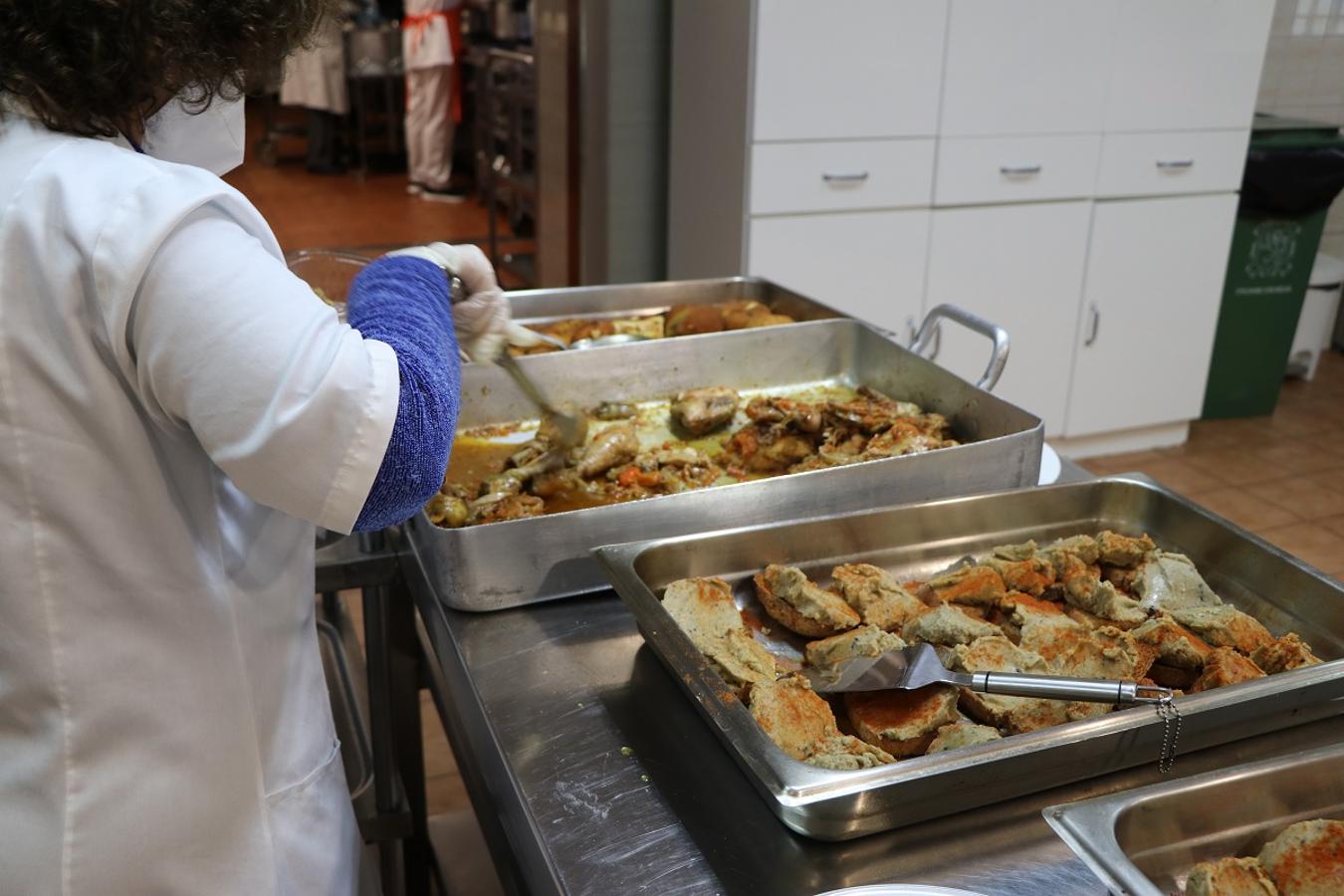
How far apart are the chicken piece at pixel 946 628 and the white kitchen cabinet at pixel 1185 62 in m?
2.75

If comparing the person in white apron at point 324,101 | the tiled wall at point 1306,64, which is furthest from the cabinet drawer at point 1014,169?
the person in white apron at point 324,101

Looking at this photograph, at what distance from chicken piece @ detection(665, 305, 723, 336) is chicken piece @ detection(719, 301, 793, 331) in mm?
16

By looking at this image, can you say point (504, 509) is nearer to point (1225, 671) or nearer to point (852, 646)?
point (852, 646)

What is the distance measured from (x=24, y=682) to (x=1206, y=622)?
38.5 inches

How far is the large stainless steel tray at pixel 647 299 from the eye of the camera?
209 cm

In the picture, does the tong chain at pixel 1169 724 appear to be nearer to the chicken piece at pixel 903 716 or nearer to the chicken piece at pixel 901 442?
the chicken piece at pixel 903 716

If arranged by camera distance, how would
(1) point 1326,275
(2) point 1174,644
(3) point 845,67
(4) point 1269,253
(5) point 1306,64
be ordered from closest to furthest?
(2) point 1174,644 < (3) point 845,67 < (4) point 1269,253 < (1) point 1326,275 < (5) point 1306,64

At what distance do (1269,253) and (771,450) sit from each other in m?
3.09

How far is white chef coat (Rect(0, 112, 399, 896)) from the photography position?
2.32 feet

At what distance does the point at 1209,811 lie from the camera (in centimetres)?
81

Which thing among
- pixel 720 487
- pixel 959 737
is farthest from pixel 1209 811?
pixel 720 487

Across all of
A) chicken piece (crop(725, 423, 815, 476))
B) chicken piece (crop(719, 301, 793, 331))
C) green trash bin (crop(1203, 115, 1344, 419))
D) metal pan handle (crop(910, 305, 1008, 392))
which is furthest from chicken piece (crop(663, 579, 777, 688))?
green trash bin (crop(1203, 115, 1344, 419))

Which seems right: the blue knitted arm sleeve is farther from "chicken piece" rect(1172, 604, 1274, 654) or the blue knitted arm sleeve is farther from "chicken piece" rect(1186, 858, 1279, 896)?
"chicken piece" rect(1172, 604, 1274, 654)

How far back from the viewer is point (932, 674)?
916mm
